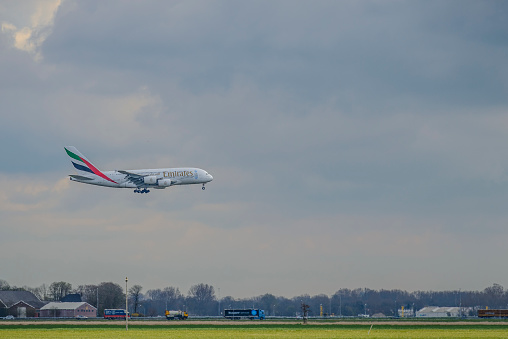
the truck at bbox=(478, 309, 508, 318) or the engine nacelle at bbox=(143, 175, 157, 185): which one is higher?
the engine nacelle at bbox=(143, 175, 157, 185)

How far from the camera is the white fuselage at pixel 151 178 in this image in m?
177

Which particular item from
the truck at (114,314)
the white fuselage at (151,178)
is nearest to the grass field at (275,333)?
the white fuselage at (151,178)

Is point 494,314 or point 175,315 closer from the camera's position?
A: point 175,315

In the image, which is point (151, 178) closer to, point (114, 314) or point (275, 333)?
point (114, 314)

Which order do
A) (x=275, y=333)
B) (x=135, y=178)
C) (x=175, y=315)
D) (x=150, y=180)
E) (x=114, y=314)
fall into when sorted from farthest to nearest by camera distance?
(x=114, y=314), (x=175, y=315), (x=135, y=178), (x=150, y=180), (x=275, y=333)

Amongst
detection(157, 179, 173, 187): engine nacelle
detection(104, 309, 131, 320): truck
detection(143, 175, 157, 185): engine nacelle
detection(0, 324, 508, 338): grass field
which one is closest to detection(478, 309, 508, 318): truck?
detection(0, 324, 508, 338): grass field

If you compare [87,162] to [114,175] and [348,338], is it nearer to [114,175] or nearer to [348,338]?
[114,175]

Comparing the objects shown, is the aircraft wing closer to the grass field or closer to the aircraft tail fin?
the aircraft tail fin

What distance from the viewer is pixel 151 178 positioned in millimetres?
176500

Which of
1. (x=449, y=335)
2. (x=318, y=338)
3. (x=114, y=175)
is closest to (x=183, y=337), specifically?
(x=318, y=338)

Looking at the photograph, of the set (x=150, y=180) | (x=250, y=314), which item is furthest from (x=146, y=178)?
(x=250, y=314)

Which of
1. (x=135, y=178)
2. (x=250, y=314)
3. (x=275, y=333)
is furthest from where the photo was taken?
(x=135, y=178)

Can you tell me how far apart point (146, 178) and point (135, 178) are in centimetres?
310

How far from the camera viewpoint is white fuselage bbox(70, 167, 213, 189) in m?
177
